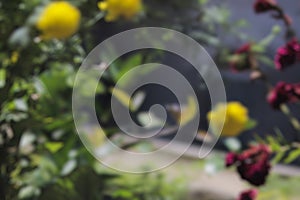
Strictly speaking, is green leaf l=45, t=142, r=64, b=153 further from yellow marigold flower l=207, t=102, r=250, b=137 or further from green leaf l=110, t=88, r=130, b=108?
yellow marigold flower l=207, t=102, r=250, b=137

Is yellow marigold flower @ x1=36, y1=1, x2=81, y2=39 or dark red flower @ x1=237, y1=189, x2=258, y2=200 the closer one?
yellow marigold flower @ x1=36, y1=1, x2=81, y2=39

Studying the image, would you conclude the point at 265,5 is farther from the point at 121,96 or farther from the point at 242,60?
the point at 121,96

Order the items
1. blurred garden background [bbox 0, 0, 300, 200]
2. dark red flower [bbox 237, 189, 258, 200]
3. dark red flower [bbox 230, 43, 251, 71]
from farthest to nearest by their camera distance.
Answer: dark red flower [bbox 230, 43, 251, 71], dark red flower [bbox 237, 189, 258, 200], blurred garden background [bbox 0, 0, 300, 200]

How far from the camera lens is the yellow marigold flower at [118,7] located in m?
0.67

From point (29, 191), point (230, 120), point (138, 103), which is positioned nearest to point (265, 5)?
point (230, 120)

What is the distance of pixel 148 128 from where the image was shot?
3.34ft

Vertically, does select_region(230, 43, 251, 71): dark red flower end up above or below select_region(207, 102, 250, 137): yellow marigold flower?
above

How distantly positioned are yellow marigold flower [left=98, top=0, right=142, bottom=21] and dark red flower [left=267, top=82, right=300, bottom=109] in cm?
27

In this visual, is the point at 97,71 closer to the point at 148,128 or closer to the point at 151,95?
the point at 148,128

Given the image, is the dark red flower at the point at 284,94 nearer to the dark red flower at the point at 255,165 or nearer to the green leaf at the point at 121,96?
the dark red flower at the point at 255,165

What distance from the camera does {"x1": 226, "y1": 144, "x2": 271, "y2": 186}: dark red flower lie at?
30.0 inches

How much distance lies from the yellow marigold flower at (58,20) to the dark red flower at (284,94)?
1.23ft

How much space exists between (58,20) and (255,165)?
1.26 feet

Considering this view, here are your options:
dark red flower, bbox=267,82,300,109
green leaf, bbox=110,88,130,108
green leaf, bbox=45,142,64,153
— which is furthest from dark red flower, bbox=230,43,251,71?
green leaf, bbox=45,142,64,153
